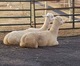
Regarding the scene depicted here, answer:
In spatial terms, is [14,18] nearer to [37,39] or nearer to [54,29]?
[54,29]

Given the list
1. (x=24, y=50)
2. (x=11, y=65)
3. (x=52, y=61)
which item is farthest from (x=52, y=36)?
(x=11, y=65)

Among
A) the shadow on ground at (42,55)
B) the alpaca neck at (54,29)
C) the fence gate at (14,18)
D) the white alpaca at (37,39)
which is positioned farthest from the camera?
the fence gate at (14,18)

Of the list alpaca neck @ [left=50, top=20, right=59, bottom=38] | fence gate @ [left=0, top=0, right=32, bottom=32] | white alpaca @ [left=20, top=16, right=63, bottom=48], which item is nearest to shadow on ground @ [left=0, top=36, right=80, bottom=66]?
white alpaca @ [left=20, top=16, right=63, bottom=48]

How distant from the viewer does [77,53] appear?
7.55m

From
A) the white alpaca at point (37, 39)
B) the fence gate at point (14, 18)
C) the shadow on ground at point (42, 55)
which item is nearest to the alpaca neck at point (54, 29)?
the white alpaca at point (37, 39)

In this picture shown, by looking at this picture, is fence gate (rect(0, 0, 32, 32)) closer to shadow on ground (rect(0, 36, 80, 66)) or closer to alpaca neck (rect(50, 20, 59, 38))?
alpaca neck (rect(50, 20, 59, 38))

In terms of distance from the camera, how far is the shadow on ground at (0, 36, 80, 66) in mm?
6449

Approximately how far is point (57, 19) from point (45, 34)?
0.81m

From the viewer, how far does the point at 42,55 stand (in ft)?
23.8

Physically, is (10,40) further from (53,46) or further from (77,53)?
(77,53)

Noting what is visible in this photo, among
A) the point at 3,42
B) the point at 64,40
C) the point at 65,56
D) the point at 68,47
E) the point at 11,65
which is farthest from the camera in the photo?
the point at 64,40

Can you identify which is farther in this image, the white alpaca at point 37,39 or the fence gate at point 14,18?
the fence gate at point 14,18

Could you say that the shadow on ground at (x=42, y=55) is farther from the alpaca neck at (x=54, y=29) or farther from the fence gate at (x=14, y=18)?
the fence gate at (x=14, y=18)

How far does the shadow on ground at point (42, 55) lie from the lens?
254 inches
